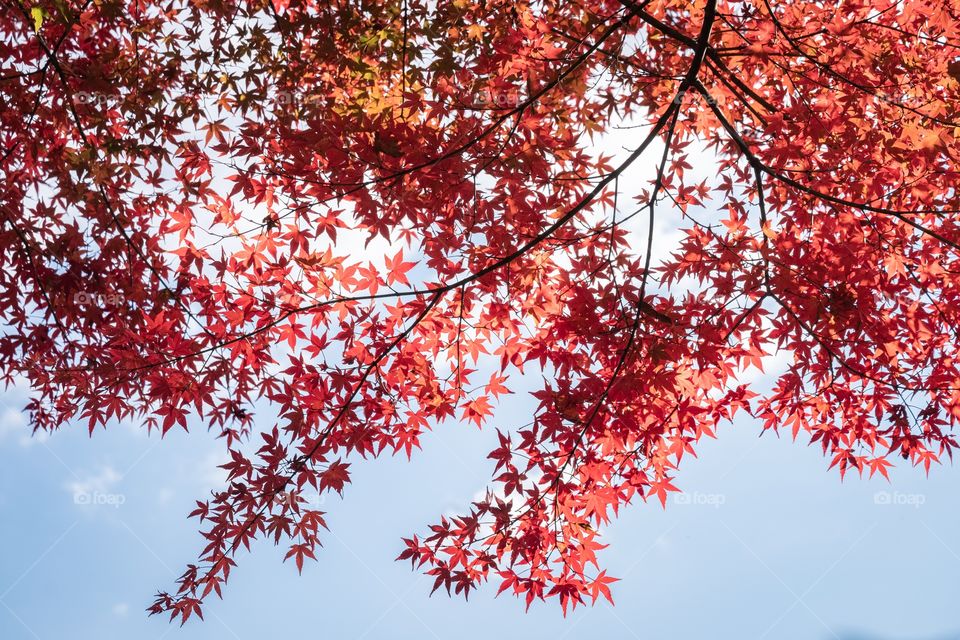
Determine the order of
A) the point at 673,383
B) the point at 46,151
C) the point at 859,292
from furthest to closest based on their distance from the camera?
the point at 46,151, the point at 859,292, the point at 673,383

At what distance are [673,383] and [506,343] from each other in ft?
3.82

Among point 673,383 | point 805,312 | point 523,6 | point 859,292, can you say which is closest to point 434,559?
point 673,383

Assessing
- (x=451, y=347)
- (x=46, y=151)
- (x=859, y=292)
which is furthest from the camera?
(x=46, y=151)

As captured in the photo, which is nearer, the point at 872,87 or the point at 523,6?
the point at 872,87

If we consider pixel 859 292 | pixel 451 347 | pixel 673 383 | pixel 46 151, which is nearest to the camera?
pixel 673 383

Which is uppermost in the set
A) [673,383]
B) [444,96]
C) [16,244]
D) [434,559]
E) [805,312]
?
[444,96]

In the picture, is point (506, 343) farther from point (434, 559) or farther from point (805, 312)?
point (805, 312)

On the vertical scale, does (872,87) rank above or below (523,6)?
below

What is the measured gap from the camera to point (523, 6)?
477 centimetres

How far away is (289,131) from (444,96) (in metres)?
1.02

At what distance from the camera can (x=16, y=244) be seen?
4.14m

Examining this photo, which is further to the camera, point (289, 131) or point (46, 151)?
point (46, 151)

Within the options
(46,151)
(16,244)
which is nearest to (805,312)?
(16,244)

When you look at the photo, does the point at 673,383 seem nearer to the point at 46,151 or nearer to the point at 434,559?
the point at 434,559
